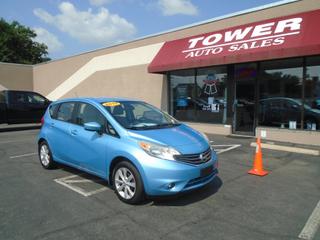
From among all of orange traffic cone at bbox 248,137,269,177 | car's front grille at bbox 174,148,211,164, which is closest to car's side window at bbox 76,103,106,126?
car's front grille at bbox 174,148,211,164

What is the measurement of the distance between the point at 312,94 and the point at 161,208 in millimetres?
7351

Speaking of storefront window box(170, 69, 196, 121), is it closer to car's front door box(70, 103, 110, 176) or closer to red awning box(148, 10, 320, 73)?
red awning box(148, 10, 320, 73)

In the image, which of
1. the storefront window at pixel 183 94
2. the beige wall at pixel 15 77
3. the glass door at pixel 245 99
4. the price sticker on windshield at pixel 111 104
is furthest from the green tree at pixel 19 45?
the price sticker on windshield at pixel 111 104

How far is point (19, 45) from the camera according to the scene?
44.6m

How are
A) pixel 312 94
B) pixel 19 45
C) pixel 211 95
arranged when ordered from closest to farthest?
pixel 312 94
pixel 211 95
pixel 19 45

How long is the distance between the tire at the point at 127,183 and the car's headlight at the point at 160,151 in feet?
1.16

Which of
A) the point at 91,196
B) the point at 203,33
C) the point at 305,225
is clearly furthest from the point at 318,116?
the point at 91,196

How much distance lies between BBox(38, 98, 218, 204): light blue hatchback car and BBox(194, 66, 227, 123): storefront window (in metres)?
6.52

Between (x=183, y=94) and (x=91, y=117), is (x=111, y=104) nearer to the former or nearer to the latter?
(x=91, y=117)

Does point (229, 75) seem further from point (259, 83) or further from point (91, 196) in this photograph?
point (91, 196)

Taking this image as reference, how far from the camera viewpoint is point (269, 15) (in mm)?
10414

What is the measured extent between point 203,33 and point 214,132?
4229mm

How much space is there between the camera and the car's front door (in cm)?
494

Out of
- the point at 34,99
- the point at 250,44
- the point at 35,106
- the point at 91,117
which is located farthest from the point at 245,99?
the point at 34,99
